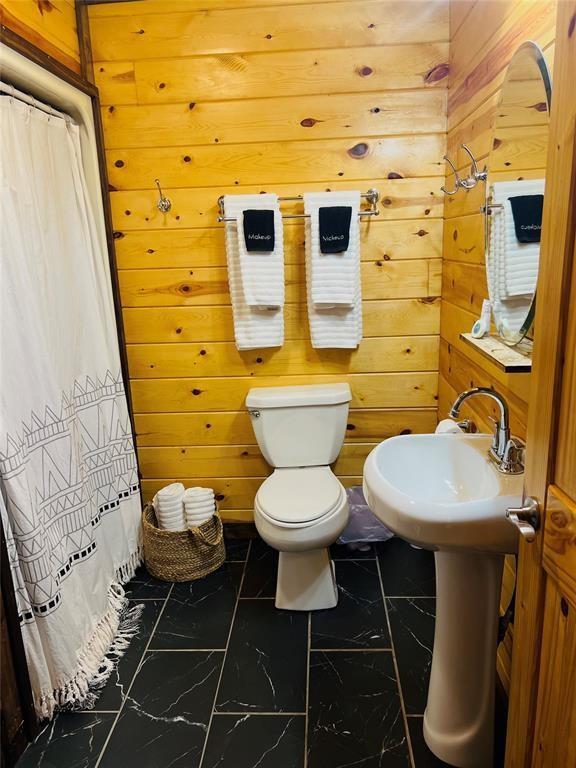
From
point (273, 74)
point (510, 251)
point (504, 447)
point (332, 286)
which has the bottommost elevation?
point (504, 447)

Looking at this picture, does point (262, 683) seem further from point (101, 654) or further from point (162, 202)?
point (162, 202)

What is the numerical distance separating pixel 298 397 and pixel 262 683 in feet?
3.47

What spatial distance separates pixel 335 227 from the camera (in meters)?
2.09

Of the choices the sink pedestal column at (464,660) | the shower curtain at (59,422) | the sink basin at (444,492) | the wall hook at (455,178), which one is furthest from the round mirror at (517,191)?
the shower curtain at (59,422)

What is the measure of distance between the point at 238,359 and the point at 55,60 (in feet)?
4.19

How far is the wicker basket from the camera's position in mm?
2252

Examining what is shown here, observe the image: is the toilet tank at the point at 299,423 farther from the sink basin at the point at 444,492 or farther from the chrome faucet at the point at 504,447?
the chrome faucet at the point at 504,447

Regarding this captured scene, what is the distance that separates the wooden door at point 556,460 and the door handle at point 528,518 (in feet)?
0.05

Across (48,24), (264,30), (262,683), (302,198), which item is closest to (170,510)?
(262,683)

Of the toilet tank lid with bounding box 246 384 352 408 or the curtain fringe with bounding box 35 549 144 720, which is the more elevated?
the toilet tank lid with bounding box 246 384 352 408

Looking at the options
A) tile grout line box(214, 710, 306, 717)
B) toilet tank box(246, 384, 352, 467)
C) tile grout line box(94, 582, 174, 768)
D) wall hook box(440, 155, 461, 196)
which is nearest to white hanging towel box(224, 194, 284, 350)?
toilet tank box(246, 384, 352, 467)

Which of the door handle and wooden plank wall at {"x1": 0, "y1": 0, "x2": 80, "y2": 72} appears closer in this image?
the door handle

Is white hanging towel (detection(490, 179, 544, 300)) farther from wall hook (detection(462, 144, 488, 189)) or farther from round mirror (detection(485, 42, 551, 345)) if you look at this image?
wall hook (detection(462, 144, 488, 189))

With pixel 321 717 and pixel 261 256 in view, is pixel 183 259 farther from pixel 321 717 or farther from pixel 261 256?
pixel 321 717
